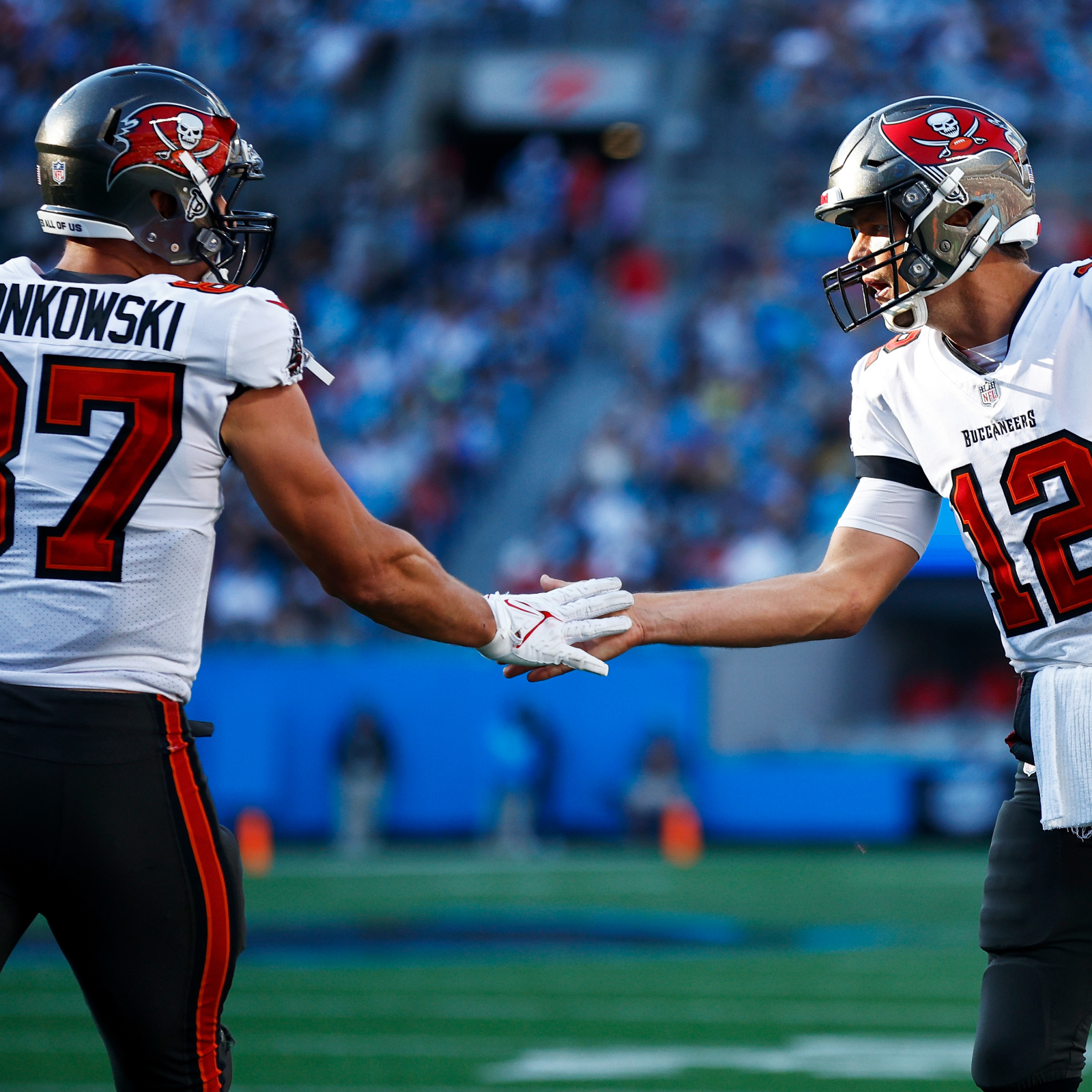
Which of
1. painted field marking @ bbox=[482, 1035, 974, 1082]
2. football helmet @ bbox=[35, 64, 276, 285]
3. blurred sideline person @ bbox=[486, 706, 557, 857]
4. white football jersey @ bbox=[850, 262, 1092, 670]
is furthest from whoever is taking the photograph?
blurred sideline person @ bbox=[486, 706, 557, 857]

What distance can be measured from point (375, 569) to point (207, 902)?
621 millimetres

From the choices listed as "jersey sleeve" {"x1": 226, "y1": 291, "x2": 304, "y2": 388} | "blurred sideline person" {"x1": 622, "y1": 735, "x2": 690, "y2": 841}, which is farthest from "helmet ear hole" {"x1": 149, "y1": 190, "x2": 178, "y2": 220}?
"blurred sideline person" {"x1": 622, "y1": 735, "x2": 690, "y2": 841}

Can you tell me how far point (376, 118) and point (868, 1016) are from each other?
13.8 meters

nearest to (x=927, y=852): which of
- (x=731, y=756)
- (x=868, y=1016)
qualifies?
(x=731, y=756)

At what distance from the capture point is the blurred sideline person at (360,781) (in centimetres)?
1153

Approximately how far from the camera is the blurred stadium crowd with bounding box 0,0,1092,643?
516 inches

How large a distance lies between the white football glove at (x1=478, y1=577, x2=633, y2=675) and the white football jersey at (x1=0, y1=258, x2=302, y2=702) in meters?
0.75

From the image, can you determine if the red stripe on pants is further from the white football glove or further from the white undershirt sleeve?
the white undershirt sleeve

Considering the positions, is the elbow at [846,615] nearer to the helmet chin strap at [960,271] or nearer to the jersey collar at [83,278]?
the helmet chin strap at [960,271]

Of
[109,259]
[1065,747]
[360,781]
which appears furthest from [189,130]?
[360,781]

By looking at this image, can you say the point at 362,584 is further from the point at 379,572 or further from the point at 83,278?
the point at 83,278

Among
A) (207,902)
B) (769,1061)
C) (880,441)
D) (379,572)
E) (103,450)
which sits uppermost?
(880,441)

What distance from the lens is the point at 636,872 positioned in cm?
1016

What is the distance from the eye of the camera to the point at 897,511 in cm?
328
